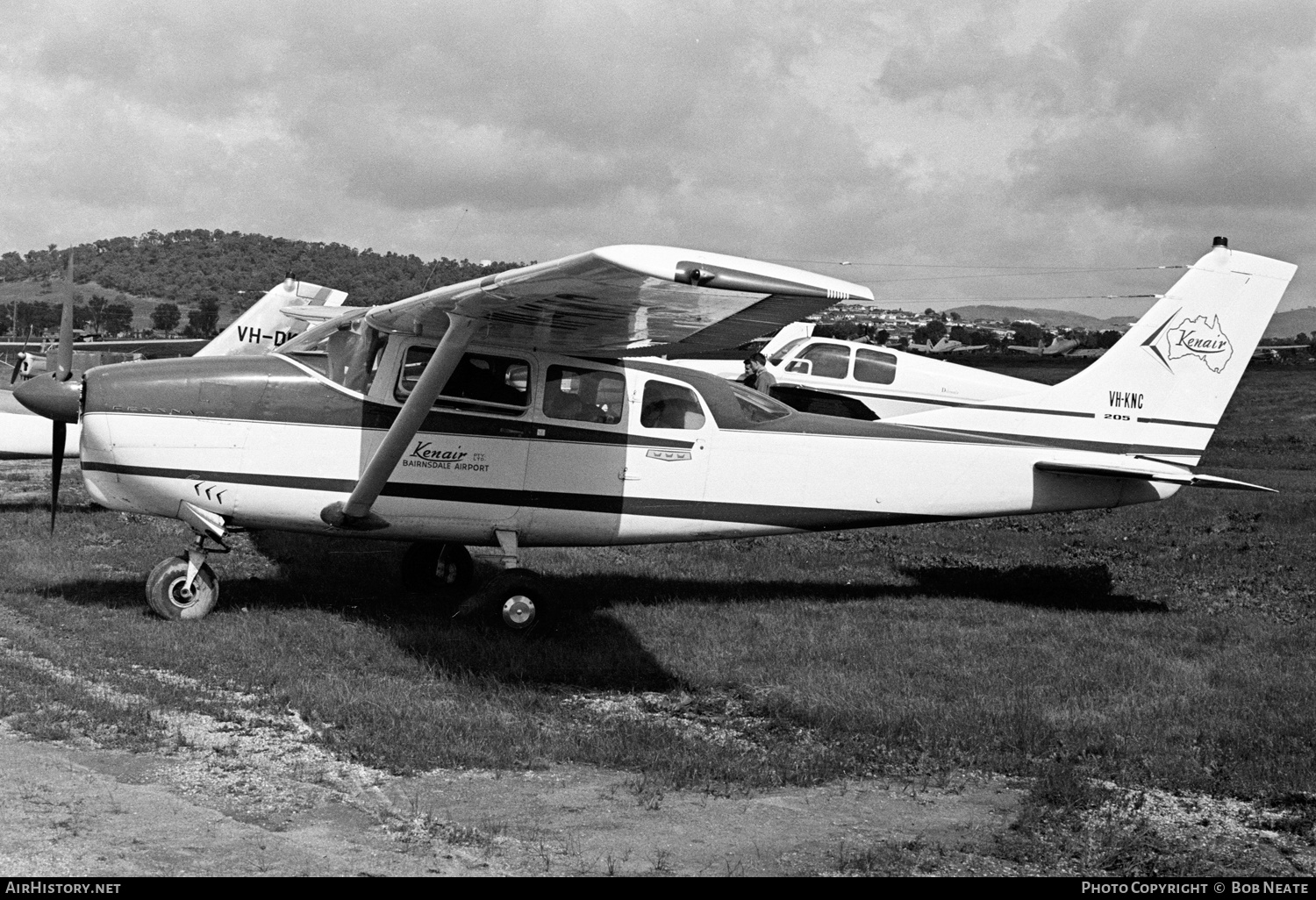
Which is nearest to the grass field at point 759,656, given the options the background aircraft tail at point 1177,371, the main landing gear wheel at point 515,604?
the main landing gear wheel at point 515,604

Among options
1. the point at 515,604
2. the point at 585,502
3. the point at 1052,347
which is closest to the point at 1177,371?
the point at 585,502

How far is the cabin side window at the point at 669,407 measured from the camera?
10.1 metres

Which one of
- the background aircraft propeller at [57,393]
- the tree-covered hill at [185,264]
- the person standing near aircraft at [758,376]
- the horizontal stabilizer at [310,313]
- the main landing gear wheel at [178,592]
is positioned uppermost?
the tree-covered hill at [185,264]

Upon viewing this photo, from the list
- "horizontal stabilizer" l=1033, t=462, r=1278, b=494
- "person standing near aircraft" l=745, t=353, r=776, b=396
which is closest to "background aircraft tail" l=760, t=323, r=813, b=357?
"person standing near aircraft" l=745, t=353, r=776, b=396

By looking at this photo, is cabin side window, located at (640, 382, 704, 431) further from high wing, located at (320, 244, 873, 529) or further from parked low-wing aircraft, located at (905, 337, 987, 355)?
parked low-wing aircraft, located at (905, 337, 987, 355)

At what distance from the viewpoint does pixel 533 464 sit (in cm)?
980

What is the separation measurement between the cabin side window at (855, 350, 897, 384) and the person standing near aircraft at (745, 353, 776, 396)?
45.8 inches

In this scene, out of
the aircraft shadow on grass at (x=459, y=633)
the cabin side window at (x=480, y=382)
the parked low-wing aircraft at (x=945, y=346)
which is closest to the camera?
the aircraft shadow on grass at (x=459, y=633)

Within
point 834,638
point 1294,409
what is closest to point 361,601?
point 834,638

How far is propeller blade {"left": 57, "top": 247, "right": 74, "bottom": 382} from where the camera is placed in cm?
986

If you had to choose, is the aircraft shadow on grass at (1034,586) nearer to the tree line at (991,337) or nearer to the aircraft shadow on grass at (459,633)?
the aircraft shadow on grass at (459,633)

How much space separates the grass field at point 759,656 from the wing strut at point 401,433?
32.6 inches

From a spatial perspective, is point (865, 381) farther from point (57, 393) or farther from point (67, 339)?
point (57, 393)
